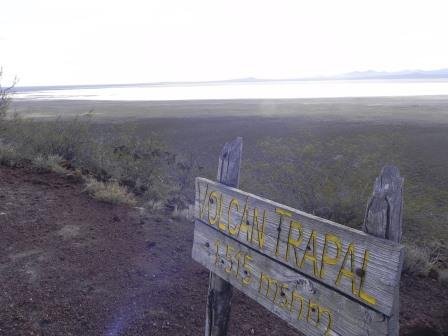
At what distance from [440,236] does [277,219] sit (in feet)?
31.3

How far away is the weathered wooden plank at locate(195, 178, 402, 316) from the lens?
1742 millimetres

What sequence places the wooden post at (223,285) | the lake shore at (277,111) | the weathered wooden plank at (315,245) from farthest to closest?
1. the lake shore at (277,111)
2. the wooden post at (223,285)
3. the weathered wooden plank at (315,245)

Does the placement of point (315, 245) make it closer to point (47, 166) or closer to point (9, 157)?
point (47, 166)

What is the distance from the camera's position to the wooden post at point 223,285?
2836mm

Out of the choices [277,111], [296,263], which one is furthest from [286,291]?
[277,111]

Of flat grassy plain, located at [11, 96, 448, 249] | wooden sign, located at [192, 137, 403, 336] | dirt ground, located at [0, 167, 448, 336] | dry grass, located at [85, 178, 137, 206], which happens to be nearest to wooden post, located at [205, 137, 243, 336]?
wooden sign, located at [192, 137, 403, 336]

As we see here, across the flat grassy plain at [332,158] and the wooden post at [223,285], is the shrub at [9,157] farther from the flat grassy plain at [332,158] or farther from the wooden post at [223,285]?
the wooden post at [223,285]

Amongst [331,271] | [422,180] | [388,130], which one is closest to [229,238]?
[331,271]

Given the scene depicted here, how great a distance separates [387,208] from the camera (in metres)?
1.79

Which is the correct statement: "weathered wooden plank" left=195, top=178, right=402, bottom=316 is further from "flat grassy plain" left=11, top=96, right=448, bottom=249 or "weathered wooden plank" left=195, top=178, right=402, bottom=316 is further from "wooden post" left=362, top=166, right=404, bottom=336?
"flat grassy plain" left=11, top=96, right=448, bottom=249

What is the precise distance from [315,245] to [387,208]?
15.9 inches

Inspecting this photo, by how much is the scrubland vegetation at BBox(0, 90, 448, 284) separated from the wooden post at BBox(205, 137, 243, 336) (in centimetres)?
474

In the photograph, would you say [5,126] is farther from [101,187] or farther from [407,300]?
[407,300]

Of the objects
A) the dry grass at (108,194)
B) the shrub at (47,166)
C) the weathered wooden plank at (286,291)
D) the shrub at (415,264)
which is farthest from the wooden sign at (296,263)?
the shrub at (47,166)
